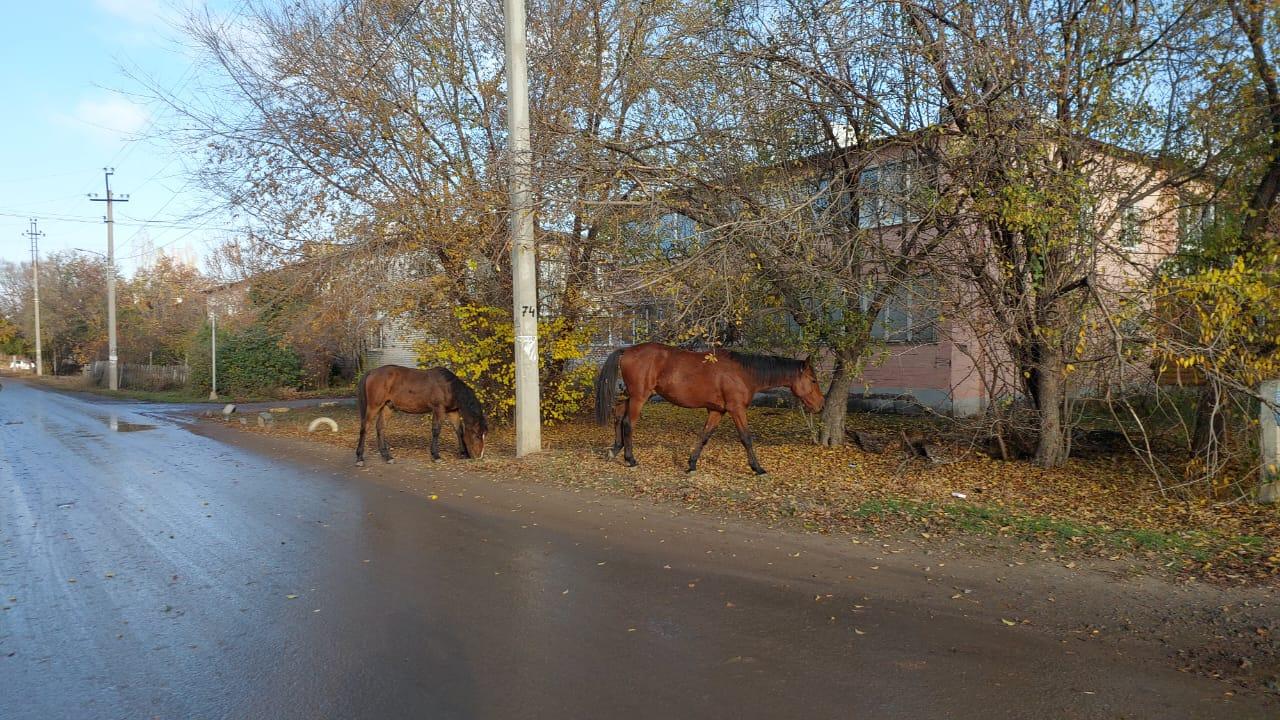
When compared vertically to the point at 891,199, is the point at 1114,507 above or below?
below

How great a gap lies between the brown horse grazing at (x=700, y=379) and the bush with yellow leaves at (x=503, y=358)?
353 centimetres

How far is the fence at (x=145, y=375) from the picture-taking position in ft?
129

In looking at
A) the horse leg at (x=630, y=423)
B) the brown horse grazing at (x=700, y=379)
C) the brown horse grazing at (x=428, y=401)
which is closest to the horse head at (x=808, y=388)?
the brown horse grazing at (x=700, y=379)

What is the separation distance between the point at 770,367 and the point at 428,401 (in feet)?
18.3

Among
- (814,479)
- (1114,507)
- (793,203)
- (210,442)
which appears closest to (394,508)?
(814,479)

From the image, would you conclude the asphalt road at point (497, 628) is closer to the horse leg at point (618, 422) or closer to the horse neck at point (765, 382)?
the horse leg at point (618, 422)

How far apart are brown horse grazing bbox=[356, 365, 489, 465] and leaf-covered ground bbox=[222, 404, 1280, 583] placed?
54 cm

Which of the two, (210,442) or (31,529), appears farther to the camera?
(210,442)

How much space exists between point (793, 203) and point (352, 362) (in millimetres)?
Result: 30669

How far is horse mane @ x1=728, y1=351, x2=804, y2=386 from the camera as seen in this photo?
11023 millimetres

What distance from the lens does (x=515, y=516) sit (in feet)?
28.2

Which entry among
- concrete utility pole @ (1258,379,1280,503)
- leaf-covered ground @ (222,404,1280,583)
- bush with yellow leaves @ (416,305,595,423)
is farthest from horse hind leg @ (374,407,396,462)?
concrete utility pole @ (1258,379,1280,503)

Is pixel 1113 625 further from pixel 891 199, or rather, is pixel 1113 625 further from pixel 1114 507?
pixel 891 199

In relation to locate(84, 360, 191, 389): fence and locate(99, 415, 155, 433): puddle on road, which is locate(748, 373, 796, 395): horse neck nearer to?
locate(99, 415, 155, 433): puddle on road
